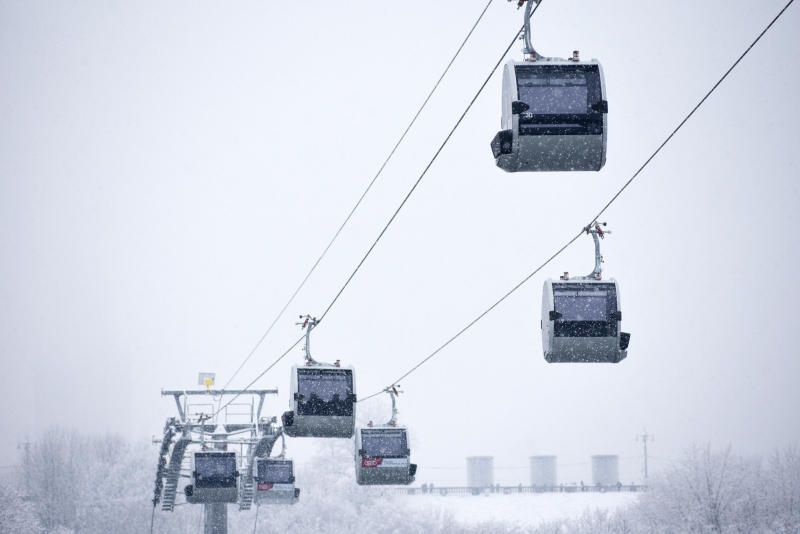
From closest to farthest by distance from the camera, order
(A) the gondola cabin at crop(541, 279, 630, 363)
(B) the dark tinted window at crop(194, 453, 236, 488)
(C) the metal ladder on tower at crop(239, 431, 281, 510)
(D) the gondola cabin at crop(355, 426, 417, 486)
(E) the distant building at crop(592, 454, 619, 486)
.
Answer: (A) the gondola cabin at crop(541, 279, 630, 363) < (D) the gondola cabin at crop(355, 426, 417, 486) < (B) the dark tinted window at crop(194, 453, 236, 488) < (C) the metal ladder on tower at crop(239, 431, 281, 510) < (E) the distant building at crop(592, 454, 619, 486)

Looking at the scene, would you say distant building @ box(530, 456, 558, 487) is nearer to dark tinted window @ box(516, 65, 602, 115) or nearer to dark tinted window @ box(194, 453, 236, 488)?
dark tinted window @ box(194, 453, 236, 488)

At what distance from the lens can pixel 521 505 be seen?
235 ft

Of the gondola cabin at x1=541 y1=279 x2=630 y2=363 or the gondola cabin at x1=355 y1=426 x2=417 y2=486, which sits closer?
the gondola cabin at x1=541 y1=279 x2=630 y2=363

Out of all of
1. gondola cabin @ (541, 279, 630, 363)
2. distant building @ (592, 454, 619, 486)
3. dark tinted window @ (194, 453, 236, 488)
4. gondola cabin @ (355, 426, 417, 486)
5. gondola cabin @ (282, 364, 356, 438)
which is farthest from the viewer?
distant building @ (592, 454, 619, 486)

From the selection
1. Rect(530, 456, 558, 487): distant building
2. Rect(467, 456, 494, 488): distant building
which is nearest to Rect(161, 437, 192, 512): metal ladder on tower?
Rect(467, 456, 494, 488): distant building

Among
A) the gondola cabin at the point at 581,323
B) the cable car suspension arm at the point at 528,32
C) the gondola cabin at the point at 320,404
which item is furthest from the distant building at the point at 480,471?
the cable car suspension arm at the point at 528,32

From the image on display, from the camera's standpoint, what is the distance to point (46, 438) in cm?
7812

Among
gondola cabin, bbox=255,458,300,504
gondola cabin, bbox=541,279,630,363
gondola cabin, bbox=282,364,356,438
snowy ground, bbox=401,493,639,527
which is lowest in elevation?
snowy ground, bbox=401,493,639,527

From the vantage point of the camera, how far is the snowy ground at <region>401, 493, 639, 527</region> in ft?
216

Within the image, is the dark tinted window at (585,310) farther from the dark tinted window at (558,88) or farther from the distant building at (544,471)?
the distant building at (544,471)

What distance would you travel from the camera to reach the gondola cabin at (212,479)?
102 ft

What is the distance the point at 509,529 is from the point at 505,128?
182 feet

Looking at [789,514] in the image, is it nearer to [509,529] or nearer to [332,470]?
[509,529]

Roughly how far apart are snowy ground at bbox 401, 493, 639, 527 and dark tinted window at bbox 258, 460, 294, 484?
3285 cm
